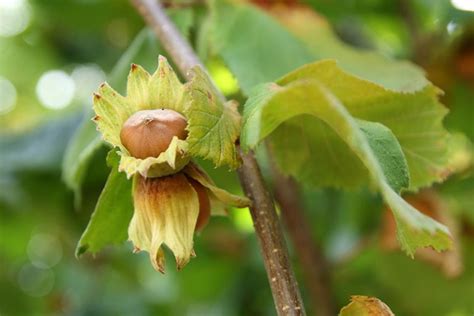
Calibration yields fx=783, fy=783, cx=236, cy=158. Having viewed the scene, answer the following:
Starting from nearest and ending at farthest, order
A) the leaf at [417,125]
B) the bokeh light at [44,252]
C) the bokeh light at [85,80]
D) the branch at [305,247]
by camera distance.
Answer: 1. the leaf at [417,125]
2. the branch at [305,247]
3. the bokeh light at [85,80]
4. the bokeh light at [44,252]

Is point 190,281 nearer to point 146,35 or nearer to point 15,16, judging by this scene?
point 15,16

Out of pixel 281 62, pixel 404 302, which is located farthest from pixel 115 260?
pixel 281 62

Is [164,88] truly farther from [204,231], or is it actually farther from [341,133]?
[204,231]

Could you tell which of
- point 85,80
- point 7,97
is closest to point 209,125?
point 85,80

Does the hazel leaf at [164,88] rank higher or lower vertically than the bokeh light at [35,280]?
higher

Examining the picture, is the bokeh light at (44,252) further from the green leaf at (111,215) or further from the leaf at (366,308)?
the leaf at (366,308)

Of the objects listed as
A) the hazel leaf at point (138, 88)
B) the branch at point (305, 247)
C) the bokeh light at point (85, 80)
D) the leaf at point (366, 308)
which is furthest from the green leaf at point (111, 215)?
the bokeh light at point (85, 80)
